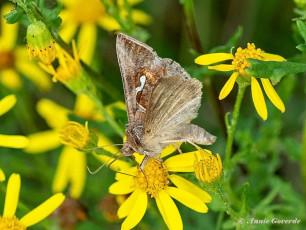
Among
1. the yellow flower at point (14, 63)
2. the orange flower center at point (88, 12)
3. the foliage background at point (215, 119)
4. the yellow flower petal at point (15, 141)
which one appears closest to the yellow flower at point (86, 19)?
the orange flower center at point (88, 12)

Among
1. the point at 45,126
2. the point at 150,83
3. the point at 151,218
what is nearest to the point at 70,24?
the point at 45,126

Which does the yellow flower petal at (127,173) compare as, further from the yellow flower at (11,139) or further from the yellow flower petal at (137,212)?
the yellow flower at (11,139)

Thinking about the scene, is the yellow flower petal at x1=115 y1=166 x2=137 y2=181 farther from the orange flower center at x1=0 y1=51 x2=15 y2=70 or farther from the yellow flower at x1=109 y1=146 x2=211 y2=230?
the orange flower center at x1=0 y1=51 x2=15 y2=70

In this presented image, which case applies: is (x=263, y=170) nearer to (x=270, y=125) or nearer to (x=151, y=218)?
(x=270, y=125)

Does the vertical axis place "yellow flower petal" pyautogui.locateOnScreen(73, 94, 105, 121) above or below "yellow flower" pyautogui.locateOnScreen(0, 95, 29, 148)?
below

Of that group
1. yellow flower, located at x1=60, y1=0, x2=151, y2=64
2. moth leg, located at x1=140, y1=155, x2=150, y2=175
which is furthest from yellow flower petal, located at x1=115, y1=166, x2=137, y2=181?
yellow flower, located at x1=60, y1=0, x2=151, y2=64

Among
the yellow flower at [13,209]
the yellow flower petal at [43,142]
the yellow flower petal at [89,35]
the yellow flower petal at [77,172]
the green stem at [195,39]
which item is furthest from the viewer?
the yellow flower petal at [89,35]

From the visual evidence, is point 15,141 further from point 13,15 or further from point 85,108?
point 85,108
